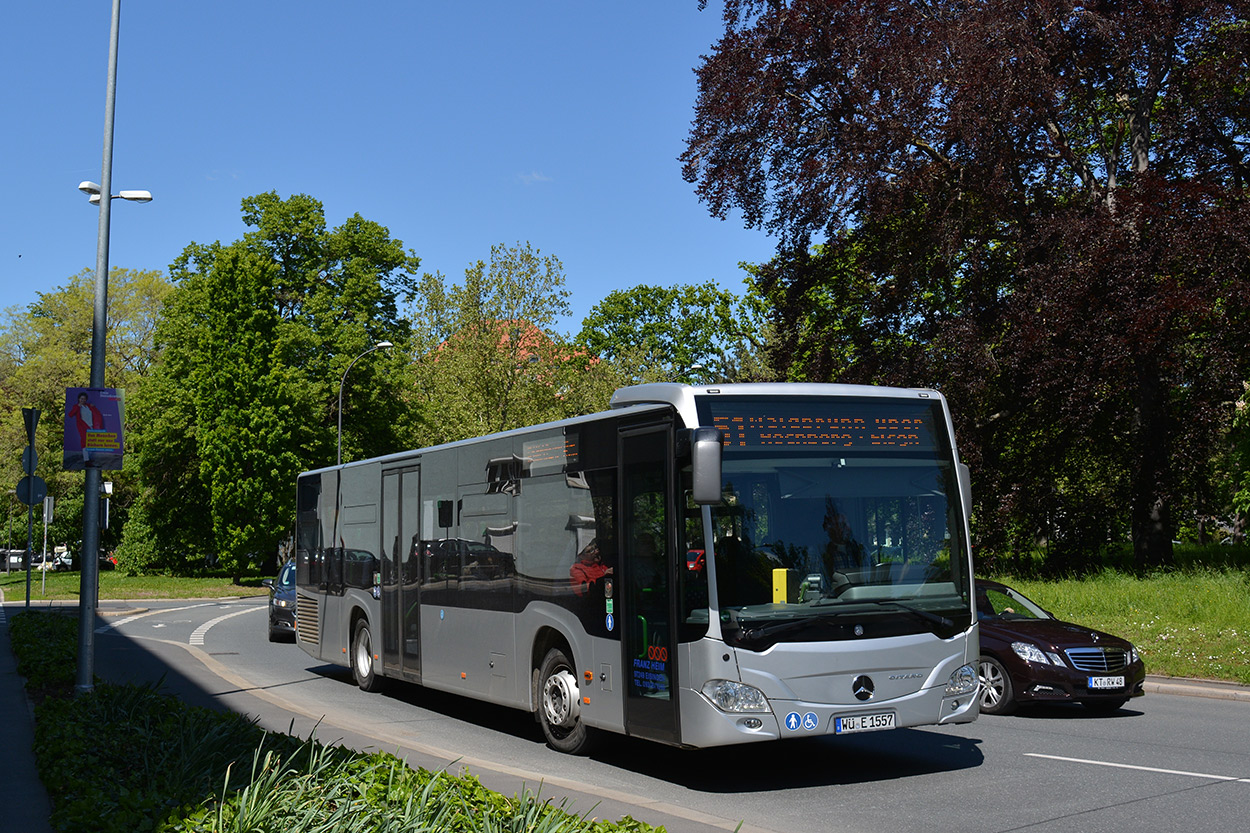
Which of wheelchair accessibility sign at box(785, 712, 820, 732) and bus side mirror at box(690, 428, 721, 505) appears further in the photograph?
wheelchair accessibility sign at box(785, 712, 820, 732)

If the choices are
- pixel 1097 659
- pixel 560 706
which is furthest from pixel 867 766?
pixel 1097 659

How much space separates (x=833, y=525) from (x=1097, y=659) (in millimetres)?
5171

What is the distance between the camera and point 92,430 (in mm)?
12031

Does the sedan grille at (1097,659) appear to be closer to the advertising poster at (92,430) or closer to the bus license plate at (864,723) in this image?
the bus license plate at (864,723)

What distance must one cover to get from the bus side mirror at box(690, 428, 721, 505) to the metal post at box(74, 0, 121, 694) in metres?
6.61

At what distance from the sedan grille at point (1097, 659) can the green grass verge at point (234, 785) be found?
7.17m

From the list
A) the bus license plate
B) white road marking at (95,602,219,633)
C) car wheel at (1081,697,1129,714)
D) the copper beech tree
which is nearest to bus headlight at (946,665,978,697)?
the bus license plate

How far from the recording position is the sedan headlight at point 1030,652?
12211 mm

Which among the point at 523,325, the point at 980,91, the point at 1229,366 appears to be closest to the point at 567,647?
the point at 1229,366

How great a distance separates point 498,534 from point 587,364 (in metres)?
40.2

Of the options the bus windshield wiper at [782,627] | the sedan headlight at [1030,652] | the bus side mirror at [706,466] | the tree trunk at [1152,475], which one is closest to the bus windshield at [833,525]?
the bus windshield wiper at [782,627]

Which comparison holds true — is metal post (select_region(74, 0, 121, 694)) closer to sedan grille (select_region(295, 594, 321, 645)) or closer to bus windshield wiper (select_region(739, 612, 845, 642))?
sedan grille (select_region(295, 594, 321, 645))

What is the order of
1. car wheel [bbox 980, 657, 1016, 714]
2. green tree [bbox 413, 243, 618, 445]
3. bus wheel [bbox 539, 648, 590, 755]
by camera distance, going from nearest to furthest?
1. bus wheel [bbox 539, 648, 590, 755]
2. car wheel [bbox 980, 657, 1016, 714]
3. green tree [bbox 413, 243, 618, 445]

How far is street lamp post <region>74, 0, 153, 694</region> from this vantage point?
38.4 feet
